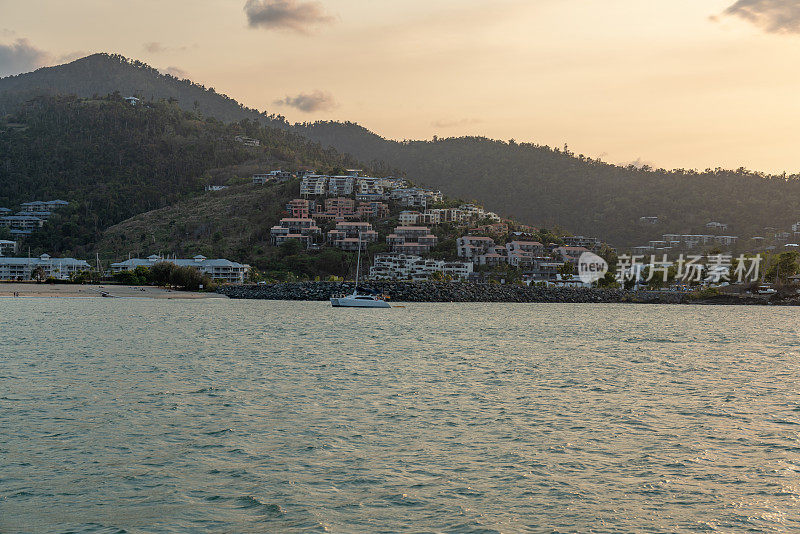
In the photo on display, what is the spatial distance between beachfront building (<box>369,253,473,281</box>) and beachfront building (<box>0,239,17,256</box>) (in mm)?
105403

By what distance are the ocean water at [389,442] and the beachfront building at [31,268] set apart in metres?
128

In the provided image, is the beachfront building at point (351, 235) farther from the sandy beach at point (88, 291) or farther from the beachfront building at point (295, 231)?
the sandy beach at point (88, 291)

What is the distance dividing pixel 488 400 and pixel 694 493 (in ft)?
39.9

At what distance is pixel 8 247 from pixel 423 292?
129441mm

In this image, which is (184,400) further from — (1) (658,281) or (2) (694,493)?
(1) (658,281)

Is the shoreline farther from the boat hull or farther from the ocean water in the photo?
the ocean water

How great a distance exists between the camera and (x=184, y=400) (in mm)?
26156

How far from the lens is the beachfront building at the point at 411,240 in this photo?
169 metres

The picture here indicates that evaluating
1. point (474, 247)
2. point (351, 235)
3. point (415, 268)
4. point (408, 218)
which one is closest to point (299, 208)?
point (351, 235)

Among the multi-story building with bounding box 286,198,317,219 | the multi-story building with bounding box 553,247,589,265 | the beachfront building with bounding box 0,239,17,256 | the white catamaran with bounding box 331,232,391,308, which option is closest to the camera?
the white catamaran with bounding box 331,232,391,308

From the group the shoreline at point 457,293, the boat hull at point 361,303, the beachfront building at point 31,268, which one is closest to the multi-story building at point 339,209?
the shoreline at point 457,293

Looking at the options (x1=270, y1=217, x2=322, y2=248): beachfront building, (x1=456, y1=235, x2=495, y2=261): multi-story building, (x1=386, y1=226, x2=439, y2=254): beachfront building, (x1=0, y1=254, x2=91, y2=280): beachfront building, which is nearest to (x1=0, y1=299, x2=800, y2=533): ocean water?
(x1=386, y1=226, x2=439, y2=254): beachfront building

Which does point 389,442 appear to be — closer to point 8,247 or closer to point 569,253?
point 569,253

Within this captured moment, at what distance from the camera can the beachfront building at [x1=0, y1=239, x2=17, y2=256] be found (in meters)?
186
